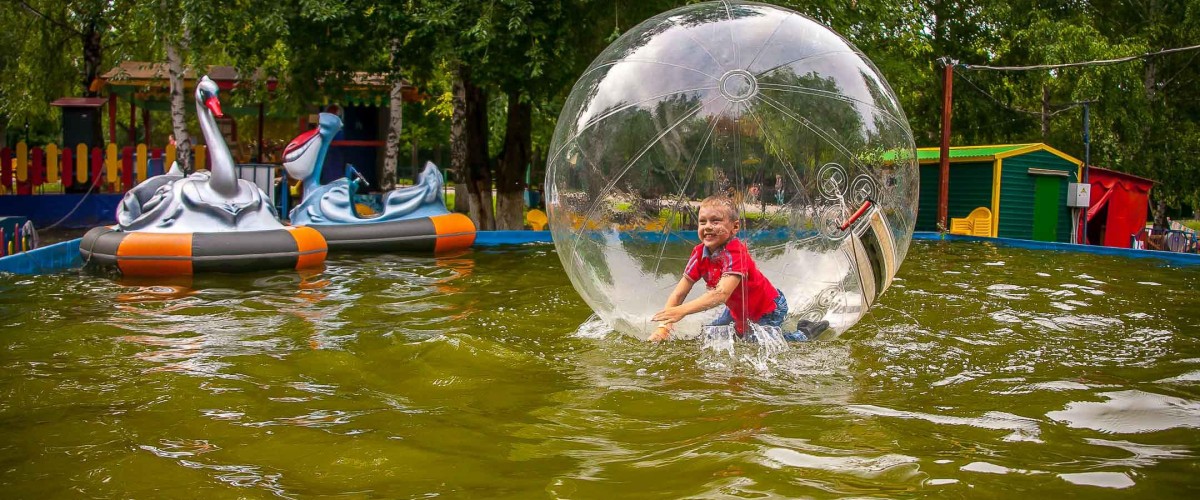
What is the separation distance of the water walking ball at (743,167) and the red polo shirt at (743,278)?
138 mm

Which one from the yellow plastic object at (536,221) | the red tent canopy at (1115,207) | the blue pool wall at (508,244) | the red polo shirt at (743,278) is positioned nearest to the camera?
the red polo shirt at (743,278)

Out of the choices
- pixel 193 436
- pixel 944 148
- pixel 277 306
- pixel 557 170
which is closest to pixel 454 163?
pixel 944 148

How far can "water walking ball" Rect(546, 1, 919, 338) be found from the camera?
5758 millimetres

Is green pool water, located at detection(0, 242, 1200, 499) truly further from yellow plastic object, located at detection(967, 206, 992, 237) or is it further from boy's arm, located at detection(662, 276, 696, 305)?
yellow plastic object, located at detection(967, 206, 992, 237)

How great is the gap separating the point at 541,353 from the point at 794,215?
1.77 metres

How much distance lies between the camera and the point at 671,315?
5684 mm

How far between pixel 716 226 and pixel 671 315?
563mm

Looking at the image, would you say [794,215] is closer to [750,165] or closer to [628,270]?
[750,165]

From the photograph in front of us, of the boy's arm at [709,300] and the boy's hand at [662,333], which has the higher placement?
the boy's arm at [709,300]

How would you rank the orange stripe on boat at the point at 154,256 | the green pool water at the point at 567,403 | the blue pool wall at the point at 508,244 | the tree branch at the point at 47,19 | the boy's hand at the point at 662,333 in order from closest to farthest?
the green pool water at the point at 567,403 < the boy's hand at the point at 662,333 < the orange stripe on boat at the point at 154,256 < the blue pool wall at the point at 508,244 < the tree branch at the point at 47,19

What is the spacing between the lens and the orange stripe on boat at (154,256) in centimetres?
1015

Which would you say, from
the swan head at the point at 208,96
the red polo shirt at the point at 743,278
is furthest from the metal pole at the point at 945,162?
the red polo shirt at the point at 743,278

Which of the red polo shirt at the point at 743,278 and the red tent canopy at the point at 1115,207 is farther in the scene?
the red tent canopy at the point at 1115,207

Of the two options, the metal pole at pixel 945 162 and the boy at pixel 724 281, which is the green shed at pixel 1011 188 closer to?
the metal pole at pixel 945 162
